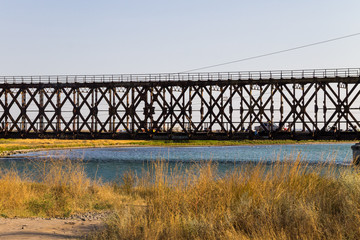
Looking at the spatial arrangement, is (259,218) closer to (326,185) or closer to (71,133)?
(326,185)

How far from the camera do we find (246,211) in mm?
9844

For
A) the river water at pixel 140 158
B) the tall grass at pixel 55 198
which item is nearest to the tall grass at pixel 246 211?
the river water at pixel 140 158

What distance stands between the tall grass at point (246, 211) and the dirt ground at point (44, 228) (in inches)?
58.7

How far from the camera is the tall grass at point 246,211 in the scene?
356 inches

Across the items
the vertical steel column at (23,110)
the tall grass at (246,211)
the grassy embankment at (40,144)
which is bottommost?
the grassy embankment at (40,144)

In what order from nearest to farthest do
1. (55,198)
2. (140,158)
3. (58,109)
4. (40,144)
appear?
(55,198) < (58,109) < (140,158) < (40,144)

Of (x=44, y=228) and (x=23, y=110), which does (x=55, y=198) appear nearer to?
(x=44, y=228)

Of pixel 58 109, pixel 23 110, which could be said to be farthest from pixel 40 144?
pixel 58 109

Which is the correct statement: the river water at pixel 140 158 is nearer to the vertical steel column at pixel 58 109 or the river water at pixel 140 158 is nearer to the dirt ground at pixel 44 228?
the dirt ground at pixel 44 228

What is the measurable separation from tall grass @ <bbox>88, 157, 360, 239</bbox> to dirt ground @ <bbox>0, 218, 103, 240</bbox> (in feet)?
4.89

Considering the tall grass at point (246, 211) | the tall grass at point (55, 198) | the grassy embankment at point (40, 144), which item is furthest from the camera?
the grassy embankment at point (40, 144)

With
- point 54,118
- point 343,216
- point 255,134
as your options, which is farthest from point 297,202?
point 54,118

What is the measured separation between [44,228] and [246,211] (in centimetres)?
613

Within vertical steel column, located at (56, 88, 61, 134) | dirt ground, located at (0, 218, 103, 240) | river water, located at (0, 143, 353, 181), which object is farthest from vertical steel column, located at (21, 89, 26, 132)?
dirt ground, located at (0, 218, 103, 240)
